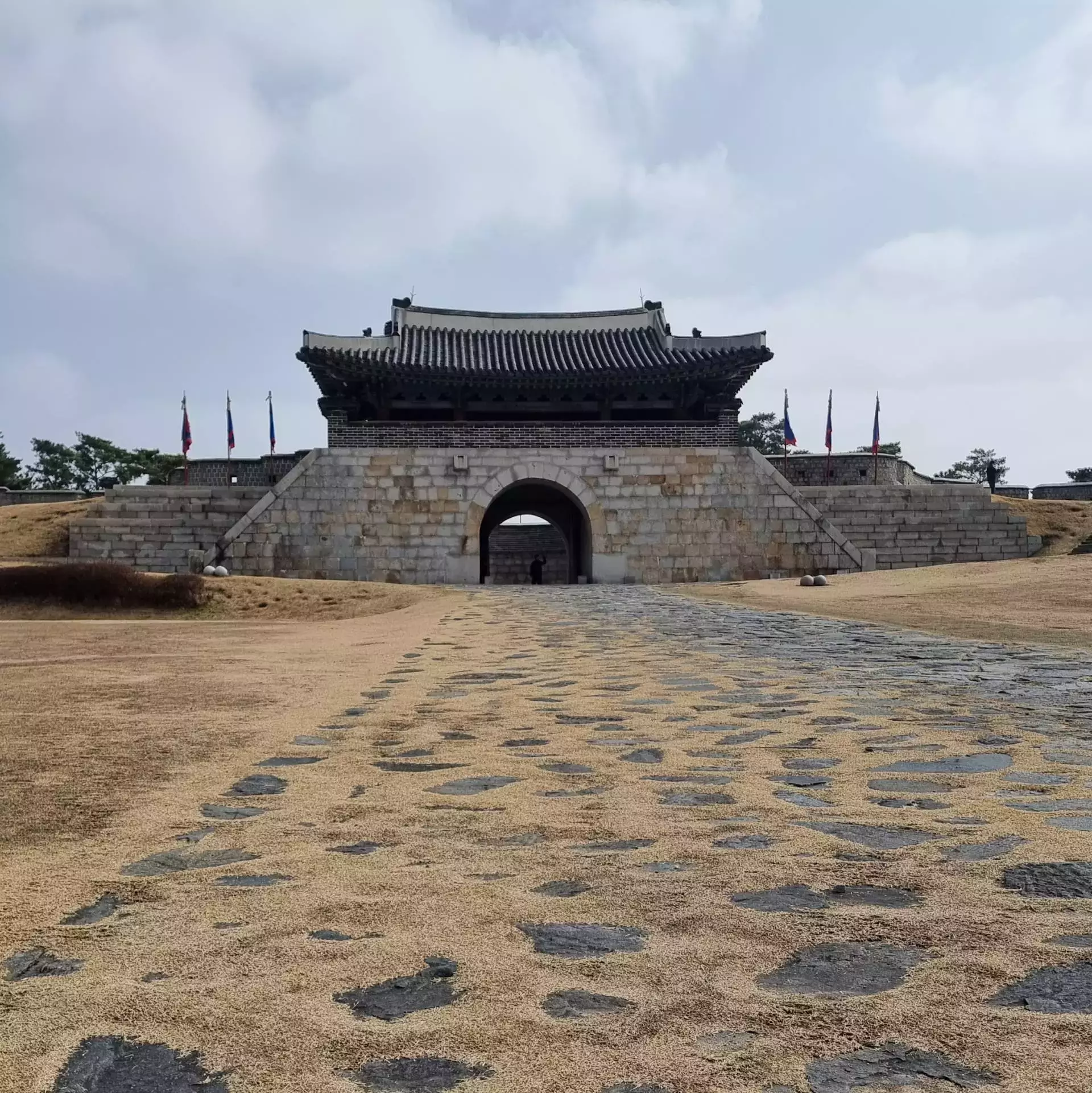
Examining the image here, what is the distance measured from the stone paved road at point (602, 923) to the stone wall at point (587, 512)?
1668 cm

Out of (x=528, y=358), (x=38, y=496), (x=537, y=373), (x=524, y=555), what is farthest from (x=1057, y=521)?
(x=38, y=496)

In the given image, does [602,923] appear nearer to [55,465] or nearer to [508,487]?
[508,487]

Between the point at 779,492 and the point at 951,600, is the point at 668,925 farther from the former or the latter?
the point at 779,492

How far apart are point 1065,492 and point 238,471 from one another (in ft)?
93.1

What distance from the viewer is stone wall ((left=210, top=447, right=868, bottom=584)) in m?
20.5

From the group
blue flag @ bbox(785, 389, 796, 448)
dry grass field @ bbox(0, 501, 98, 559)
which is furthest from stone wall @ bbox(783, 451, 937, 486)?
dry grass field @ bbox(0, 501, 98, 559)

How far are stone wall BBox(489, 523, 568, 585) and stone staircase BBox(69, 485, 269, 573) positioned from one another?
15.4 meters

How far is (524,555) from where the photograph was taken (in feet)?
117

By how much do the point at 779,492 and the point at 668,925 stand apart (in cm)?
2009

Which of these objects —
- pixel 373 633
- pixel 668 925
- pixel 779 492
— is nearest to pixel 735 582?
pixel 779 492

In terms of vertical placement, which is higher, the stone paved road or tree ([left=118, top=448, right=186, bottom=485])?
tree ([left=118, top=448, right=186, bottom=485])

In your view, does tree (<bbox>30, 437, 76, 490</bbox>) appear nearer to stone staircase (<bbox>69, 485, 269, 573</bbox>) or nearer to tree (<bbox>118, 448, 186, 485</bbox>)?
tree (<bbox>118, 448, 186, 485</bbox>)

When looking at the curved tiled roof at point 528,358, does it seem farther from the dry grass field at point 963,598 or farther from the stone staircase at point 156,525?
the dry grass field at point 963,598

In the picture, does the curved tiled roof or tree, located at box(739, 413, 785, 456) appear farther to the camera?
tree, located at box(739, 413, 785, 456)
